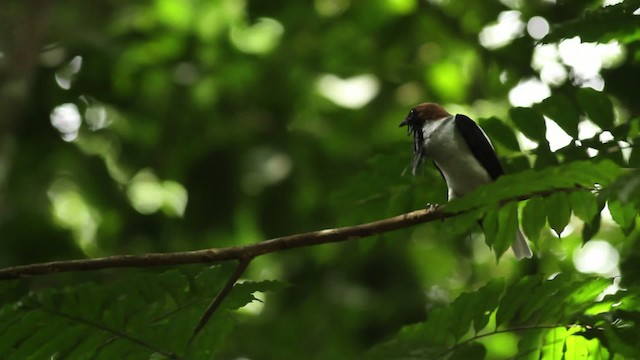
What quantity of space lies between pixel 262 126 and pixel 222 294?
3114mm

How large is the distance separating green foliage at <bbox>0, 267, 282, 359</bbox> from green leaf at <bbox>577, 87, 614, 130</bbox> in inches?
38.0

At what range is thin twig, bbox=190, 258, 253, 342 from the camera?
2.12 m

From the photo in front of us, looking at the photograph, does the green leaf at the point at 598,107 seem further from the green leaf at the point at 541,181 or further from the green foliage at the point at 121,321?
the green foliage at the point at 121,321

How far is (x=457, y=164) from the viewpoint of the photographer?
289 cm

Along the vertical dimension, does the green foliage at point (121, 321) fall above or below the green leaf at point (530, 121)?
below

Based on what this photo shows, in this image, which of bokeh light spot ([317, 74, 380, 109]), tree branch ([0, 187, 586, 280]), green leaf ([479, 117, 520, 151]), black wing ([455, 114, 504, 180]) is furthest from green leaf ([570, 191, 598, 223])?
bokeh light spot ([317, 74, 380, 109])

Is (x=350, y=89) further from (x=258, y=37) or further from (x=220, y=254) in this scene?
(x=220, y=254)

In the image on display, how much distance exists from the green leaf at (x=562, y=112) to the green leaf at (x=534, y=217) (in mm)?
316

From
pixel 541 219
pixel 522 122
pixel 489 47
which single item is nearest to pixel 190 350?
pixel 541 219

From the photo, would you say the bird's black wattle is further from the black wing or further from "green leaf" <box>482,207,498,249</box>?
"green leaf" <box>482,207,498,249</box>

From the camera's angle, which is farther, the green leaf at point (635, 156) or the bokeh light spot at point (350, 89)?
the bokeh light spot at point (350, 89)

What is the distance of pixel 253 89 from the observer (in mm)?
5355

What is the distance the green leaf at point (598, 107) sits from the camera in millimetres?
2330

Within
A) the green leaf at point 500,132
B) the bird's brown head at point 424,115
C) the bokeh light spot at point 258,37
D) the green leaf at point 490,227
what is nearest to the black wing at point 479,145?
the green leaf at point 500,132
